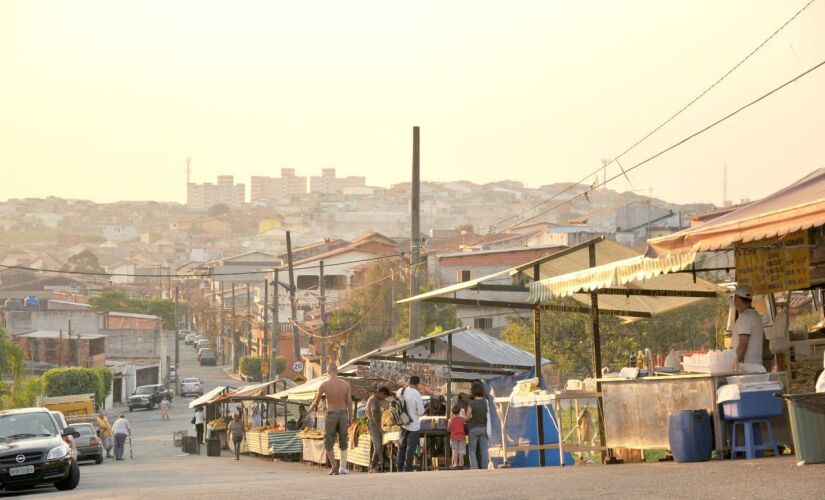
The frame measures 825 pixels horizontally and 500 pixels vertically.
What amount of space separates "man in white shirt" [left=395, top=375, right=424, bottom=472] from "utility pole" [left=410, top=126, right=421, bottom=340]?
846cm

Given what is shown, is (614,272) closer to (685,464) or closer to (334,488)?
(685,464)

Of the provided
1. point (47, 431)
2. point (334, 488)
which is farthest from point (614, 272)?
point (47, 431)

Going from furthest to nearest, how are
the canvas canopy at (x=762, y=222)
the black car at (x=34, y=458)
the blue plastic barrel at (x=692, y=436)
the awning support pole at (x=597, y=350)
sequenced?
1. the black car at (x=34, y=458)
2. the awning support pole at (x=597, y=350)
3. the blue plastic barrel at (x=692, y=436)
4. the canvas canopy at (x=762, y=222)

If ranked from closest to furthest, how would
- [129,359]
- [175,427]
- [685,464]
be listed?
[685,464] → [175,427] → [129,359]

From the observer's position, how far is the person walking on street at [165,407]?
246 ft

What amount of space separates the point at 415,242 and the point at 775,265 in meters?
18.5

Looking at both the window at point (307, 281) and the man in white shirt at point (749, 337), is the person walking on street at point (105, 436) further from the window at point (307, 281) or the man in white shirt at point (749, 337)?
the window at point (307, 281)

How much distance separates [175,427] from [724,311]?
101 ft

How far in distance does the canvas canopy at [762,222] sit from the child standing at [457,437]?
7.39 metres

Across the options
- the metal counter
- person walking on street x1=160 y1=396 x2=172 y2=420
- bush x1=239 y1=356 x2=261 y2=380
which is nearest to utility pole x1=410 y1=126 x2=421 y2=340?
the metal counter

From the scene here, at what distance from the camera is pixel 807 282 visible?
52.5 ft

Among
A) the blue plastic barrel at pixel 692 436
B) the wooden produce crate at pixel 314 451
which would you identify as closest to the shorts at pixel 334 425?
the blue plastic barrel at pixel 692 436

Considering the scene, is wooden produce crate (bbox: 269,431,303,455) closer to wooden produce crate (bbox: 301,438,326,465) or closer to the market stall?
wooden produce crate (bbox: 301,438,326,465)

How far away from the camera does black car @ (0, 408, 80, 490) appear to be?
20828 mm
